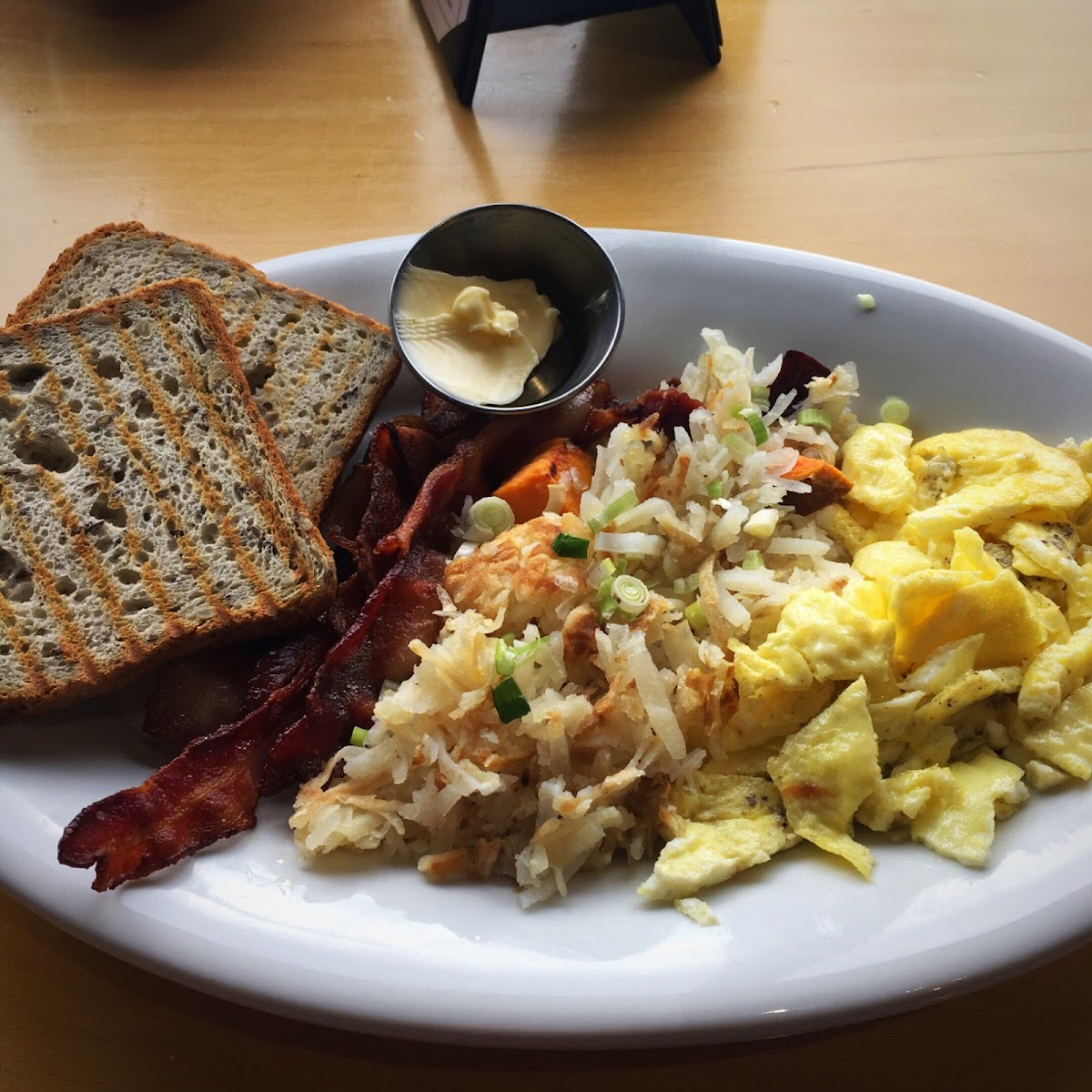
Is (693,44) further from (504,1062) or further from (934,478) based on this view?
(504,1062)

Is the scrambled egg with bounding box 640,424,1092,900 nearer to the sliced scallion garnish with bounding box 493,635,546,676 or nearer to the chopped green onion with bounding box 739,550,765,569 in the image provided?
the chopped green onion with bounding box 739,550,765,569

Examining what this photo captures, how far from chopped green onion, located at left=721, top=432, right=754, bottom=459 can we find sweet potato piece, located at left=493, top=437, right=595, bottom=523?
1.00 ft

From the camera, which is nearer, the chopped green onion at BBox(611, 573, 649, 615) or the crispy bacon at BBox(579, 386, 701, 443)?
the chopped green onion at BBox(611, 573, 649, 615)

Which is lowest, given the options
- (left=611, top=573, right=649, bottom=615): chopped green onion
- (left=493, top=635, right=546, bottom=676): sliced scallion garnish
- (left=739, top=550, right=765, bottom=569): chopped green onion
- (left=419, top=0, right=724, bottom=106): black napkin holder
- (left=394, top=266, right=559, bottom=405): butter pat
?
(left=739, top=550, right=765, bottom=569): chopped green onion

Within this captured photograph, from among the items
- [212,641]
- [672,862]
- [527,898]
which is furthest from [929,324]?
[212,641]

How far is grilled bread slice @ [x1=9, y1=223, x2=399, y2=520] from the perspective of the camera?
202 cm

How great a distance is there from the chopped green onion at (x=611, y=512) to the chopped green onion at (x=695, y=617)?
0.77 ft

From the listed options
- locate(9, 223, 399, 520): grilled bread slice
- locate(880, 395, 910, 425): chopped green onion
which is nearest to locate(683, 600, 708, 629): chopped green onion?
locate(880, 395, 910, 425): chopped green onion

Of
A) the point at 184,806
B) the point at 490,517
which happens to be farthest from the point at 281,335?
the point at 184,806

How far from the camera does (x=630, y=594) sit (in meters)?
1.76

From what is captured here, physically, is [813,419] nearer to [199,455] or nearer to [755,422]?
[755,422]

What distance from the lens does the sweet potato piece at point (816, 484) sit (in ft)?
6.46

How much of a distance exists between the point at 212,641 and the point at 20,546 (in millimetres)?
392

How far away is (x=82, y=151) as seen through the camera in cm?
265
